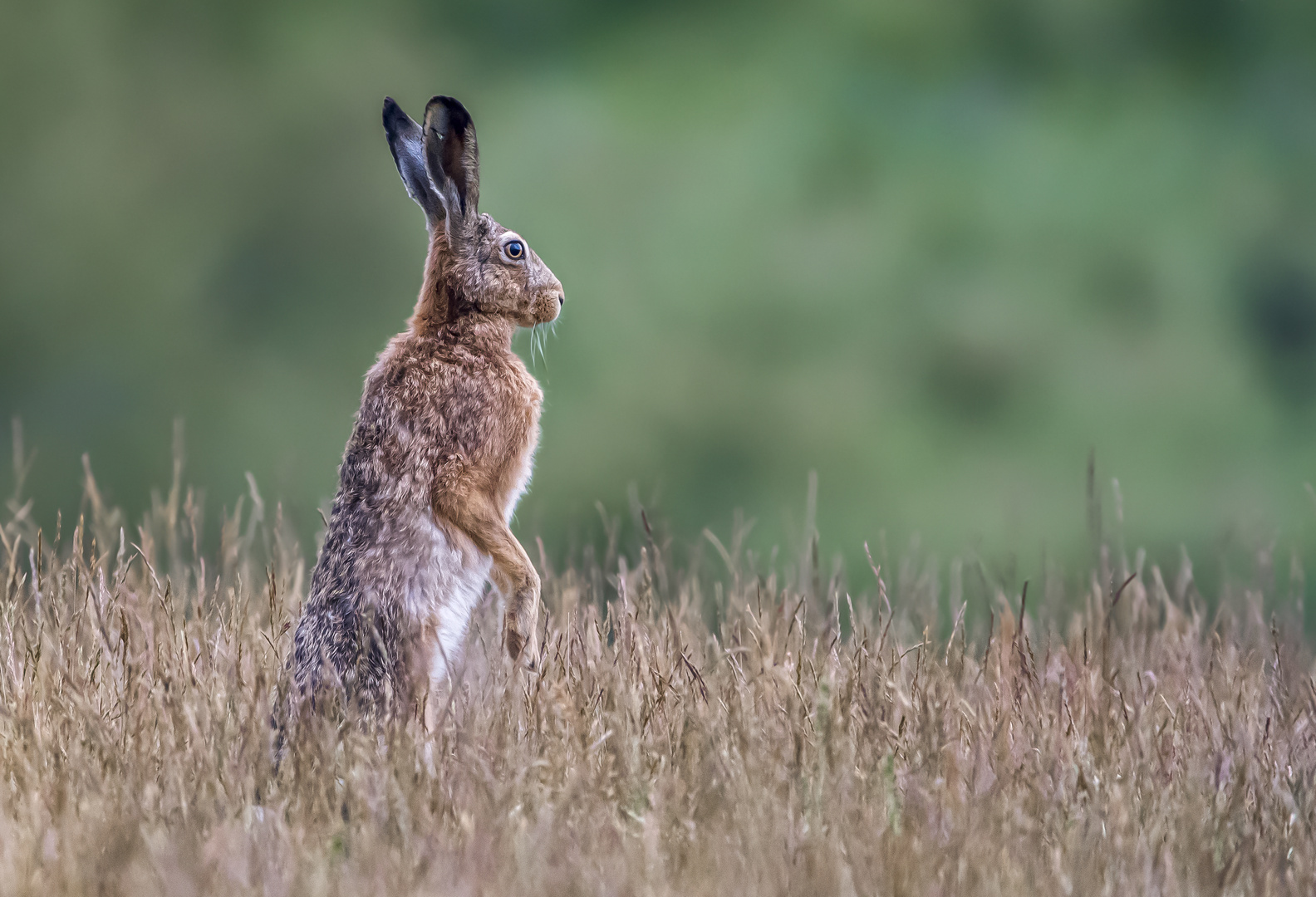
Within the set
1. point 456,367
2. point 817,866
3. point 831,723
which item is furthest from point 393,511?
point 817,866

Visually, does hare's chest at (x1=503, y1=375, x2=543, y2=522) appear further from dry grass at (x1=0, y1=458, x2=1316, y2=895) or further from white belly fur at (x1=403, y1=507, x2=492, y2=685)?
dry grass at (x1=0, y1=458, x2=1316, y2=895)

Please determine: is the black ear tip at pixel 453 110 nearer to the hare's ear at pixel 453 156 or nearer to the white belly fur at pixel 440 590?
the hare's ear at pixel 453 156

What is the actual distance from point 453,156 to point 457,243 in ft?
1.00

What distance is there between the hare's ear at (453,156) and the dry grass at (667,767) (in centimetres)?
141

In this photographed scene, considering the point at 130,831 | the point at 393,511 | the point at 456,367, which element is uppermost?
the point at 456,367

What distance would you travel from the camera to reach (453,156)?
16.1 feet

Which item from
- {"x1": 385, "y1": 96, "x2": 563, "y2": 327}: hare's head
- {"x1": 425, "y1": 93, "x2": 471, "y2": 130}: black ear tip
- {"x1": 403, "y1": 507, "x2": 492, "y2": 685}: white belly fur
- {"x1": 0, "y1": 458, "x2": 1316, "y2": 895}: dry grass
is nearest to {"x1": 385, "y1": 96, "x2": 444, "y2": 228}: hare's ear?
{"x1": 385, "y1": 96, "x2": 563, "y2": 327}: hare's head

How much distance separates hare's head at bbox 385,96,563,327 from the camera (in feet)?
16.3

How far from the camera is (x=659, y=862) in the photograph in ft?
10.1

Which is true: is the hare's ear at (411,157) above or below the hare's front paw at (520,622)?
above

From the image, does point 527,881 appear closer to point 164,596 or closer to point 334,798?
point 334,798

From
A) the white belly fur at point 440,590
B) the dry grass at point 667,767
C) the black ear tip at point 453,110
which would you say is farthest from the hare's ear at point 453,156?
the dry grass at point 667,767

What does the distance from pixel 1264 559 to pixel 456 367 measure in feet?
8.45

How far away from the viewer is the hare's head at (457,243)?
4961mm
